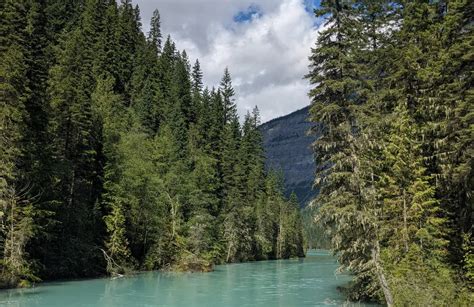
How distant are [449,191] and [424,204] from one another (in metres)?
2.37

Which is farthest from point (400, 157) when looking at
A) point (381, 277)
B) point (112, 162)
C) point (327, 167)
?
point (112, 162)

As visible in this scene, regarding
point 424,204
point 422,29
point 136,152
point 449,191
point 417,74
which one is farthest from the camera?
point 136,152

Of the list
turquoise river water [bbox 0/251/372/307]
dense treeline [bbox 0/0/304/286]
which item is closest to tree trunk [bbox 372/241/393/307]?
turquoise river water [bbox 0/251/372/307]

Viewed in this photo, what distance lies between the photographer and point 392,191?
72.7 ft

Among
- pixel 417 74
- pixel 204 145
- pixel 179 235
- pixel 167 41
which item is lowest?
pixel 179 235

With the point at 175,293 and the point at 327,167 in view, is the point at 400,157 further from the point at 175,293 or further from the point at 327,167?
the point at 175,293

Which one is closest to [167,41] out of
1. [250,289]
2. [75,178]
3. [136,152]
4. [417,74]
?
[136,152]

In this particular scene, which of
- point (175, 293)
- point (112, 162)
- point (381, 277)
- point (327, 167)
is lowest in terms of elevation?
point (175, 293)

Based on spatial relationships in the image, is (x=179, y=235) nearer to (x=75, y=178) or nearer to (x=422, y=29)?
(x=75, y=178)

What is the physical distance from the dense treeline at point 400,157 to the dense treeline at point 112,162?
779 inches

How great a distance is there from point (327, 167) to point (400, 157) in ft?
12.9

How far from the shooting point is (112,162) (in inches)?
1818

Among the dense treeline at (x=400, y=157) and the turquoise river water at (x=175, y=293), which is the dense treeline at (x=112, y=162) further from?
the dense treeline at (x=400, y=157)

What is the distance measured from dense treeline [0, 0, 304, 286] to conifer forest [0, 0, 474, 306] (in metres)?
0.19
